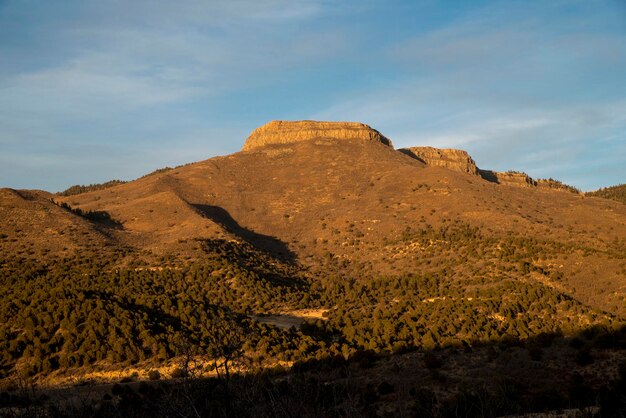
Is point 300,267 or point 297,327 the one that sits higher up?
point 300,267

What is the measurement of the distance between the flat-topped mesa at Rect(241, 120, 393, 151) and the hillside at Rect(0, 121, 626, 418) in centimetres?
1125

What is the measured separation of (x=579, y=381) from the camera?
21594 millimetres

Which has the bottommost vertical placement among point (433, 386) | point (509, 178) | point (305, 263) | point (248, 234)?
point (433, 386)

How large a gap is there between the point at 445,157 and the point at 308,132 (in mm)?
36894

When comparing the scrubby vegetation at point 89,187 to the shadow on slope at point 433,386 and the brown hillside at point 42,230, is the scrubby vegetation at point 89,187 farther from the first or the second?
the shadow on slope at point 433,386

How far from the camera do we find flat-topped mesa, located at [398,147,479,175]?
126688 mm

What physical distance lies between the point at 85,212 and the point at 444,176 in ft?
195

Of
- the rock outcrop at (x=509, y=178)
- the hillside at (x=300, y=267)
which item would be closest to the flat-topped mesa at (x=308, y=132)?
the hillside at (x=300, y=267)

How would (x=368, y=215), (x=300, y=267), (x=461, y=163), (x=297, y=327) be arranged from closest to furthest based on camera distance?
1. (x=297, y=327)
2. (x=300, y=267)
3. (x=368, y=215)
4. (x=461, y=163)

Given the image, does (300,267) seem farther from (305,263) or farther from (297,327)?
(297,327)

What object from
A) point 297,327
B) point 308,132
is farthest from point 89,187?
point 297,327

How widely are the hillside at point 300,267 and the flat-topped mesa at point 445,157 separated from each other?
20.3 metres

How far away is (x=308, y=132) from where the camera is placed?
120 meters

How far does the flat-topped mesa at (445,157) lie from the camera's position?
126688 millimetres
